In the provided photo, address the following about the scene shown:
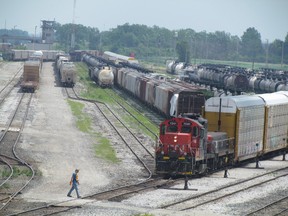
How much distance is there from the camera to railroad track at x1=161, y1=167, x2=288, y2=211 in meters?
28.0

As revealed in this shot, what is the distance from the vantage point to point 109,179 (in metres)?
34.4

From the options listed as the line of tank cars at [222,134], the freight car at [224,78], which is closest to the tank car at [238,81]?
the freight car at [224,78]

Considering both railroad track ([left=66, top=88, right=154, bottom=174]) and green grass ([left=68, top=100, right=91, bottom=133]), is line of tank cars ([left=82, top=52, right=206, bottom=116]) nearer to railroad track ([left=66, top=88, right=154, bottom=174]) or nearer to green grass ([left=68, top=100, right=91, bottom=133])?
railroad track ([left=66, top=88, right=154, bottom=174])

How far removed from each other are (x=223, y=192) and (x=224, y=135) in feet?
22.0

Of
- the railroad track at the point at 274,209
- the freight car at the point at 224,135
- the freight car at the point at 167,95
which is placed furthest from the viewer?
the freight car at the point at 167,95

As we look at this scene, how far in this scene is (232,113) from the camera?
3794 centimetres

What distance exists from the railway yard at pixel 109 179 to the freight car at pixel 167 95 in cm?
296

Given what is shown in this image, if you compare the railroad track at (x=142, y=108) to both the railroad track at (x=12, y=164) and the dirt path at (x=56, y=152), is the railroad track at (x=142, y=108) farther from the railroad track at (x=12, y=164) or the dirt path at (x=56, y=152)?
→ the railroad track at (x=12, y=164)

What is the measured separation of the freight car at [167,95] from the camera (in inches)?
2188

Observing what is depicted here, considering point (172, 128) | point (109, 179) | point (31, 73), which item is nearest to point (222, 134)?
point (172, 128)

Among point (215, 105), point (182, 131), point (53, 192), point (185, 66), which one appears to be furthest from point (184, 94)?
point (185, 66)

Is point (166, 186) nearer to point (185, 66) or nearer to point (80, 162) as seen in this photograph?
point (80, 162)

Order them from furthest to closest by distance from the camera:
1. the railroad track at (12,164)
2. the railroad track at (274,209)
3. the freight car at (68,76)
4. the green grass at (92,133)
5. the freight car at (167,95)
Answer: the freight car at (68,76)
the freight car at (167,95)
the green grass at (92,133)
the railroad track at (12,164)
the railroad track at (274,209)

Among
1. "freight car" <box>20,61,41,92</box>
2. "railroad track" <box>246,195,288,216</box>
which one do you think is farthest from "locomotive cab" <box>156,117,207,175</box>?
"freight car" <box>20,61,41,92</box>
